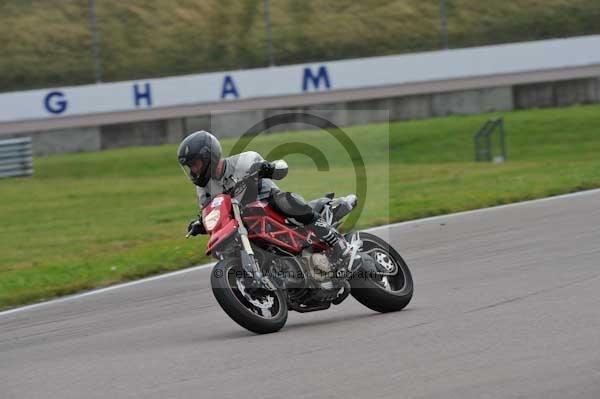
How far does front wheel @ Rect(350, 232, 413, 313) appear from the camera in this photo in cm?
775

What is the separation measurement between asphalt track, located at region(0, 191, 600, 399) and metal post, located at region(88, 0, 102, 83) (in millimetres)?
19062

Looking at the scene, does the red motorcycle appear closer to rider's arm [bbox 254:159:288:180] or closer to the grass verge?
rider's arm [bbox 254:159:288:180]

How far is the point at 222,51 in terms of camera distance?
30.6 m

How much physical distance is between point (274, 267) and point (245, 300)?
1.06 ft

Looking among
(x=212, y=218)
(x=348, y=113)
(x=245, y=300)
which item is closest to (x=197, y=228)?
(x=212, y=218)

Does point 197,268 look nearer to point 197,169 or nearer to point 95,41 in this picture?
point 197,169

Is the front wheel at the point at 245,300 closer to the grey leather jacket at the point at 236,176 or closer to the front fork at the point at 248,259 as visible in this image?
the front fork at the point at 248,259

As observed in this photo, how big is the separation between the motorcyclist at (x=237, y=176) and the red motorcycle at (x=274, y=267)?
0.18 ft

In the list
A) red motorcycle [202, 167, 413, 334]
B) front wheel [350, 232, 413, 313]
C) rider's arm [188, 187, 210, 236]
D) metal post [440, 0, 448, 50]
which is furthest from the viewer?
metal post [440, 0, 448, 50]

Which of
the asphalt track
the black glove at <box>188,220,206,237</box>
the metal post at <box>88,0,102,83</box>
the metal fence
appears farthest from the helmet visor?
the metal post at <box>88,0,102,83</box>

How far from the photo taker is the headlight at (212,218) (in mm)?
7160

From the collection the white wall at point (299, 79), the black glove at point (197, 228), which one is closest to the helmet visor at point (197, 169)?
the black glove at point (197, 228)

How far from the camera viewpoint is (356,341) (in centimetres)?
677

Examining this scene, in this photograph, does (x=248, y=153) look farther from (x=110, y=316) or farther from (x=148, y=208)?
(x=148, y=208)
